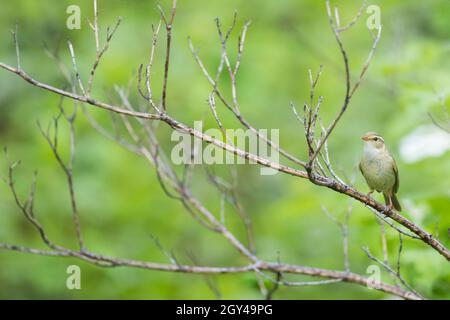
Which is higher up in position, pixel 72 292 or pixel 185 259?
pixel 185 259

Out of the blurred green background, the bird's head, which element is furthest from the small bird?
the blurred green background

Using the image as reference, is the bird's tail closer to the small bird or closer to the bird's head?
the small bird

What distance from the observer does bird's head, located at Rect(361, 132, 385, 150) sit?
4.80 metres

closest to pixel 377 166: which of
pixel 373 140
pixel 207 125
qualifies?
pixel 373 140

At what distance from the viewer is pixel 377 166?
478 cm

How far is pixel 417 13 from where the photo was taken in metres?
10.0

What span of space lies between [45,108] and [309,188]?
3.69m

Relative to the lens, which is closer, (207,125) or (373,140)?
(373,140)

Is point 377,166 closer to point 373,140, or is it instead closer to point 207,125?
point 373,140

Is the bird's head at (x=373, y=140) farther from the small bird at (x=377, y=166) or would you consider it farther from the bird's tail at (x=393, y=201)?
the bird's tail at (x=393, y=201)

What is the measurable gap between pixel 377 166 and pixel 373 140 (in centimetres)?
21

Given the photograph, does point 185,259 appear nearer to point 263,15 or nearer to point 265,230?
point 265,230
